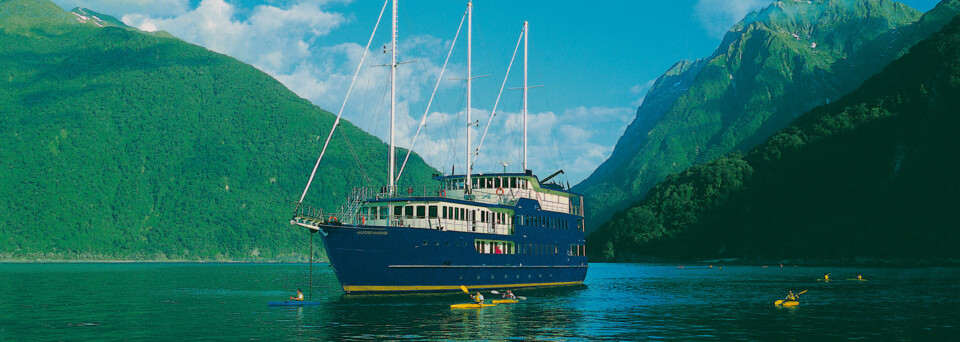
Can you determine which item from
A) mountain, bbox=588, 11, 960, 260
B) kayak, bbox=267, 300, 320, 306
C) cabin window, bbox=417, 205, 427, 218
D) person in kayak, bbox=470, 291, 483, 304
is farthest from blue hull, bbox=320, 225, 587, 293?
mountain, bbox=588, 11, 960, 260

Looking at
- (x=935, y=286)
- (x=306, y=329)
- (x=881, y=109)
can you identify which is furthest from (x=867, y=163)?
(x=306, y=329)

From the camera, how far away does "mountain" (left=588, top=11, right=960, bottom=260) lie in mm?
142375

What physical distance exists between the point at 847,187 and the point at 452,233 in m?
135

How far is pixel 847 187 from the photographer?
162 meters

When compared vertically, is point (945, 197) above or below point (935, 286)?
above

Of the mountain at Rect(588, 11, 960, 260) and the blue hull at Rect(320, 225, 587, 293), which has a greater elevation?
the mountain at Rect(588, 11, 960, 260)

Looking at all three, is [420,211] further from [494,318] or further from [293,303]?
[494,318]

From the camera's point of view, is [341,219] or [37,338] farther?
[341,219]

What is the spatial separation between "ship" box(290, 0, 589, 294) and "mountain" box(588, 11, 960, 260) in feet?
325

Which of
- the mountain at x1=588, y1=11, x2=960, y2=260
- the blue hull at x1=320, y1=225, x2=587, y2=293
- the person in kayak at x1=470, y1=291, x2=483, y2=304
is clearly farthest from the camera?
the mountain at x1=588, y1=11, x2=960, y2=260

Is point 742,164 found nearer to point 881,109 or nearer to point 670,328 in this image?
point 881,109

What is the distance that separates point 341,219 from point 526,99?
25.4m

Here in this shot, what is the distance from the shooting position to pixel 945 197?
454 ft

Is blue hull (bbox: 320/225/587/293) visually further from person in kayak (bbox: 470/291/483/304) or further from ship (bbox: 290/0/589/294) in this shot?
person in kayak (bbox: 470/291/483/304)
